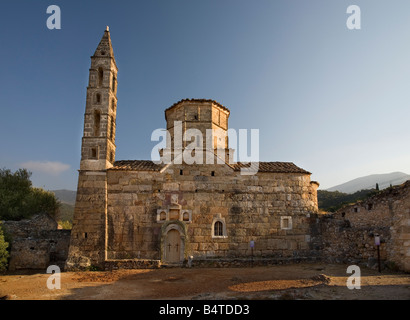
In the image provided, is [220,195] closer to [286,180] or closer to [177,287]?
[286,180]

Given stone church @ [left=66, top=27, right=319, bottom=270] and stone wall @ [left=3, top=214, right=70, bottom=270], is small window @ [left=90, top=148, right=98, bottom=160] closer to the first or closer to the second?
stone church @ [left=66, top=27, right=319, bottom=270]

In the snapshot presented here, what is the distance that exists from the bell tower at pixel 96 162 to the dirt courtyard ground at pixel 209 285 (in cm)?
139

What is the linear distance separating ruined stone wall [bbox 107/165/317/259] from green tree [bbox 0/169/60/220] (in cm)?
1305

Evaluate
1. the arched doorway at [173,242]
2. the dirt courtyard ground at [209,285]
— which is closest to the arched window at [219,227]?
the arched doorway at [173,242]

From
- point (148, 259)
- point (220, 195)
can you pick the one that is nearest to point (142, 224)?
point (148, 259)

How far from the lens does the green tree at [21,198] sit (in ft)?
76.4

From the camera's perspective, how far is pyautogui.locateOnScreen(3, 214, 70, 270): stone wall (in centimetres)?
1505

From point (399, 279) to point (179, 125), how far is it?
1406 centimetres


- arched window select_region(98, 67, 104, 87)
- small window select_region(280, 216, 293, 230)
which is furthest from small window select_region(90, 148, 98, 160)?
small window select_region(280, 216, 293, 230)

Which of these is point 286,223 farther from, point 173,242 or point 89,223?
point 89,223

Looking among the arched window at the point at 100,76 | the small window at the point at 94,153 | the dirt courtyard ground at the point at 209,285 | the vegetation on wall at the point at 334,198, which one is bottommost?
the dirt courtyard ground at the point at 209,285

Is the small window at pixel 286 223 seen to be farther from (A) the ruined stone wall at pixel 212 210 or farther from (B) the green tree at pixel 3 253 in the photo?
(B) the green tree at pixel 3 253
